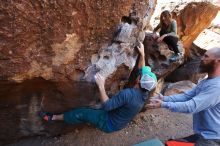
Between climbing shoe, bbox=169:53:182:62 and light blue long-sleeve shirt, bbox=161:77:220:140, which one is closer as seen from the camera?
light blue long-sleeve shirt, bbox=161:77:220:140

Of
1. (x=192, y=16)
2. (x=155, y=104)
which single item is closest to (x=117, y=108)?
(x=155, y=104)

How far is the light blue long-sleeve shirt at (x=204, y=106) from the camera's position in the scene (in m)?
2.83

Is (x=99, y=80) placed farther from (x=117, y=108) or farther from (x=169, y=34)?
(x=169, y=34)

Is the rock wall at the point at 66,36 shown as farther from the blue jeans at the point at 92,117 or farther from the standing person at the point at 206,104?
the standing person at the point at 206,104

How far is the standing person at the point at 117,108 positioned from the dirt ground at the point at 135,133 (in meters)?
0.66

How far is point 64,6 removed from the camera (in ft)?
10.9

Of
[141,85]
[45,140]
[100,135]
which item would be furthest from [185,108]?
[45,140]

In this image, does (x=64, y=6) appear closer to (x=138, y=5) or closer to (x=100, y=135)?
(x=138, y=5)

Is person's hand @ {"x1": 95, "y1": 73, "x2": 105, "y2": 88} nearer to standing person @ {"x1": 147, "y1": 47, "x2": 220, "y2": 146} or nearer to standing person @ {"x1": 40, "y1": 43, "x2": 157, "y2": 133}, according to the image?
standing person @ {"x1": 40, "y1": 43, "x2": 157, "y2": 133}

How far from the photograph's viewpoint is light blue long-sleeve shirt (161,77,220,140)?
2.83m

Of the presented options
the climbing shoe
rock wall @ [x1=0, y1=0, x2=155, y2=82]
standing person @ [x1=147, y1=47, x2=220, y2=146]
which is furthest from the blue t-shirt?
the climbing shoe

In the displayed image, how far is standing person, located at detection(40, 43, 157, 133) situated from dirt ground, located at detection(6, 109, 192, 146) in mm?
664

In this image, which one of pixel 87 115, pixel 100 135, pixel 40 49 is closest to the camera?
pixel 40 49

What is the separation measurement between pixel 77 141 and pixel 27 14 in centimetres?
248
